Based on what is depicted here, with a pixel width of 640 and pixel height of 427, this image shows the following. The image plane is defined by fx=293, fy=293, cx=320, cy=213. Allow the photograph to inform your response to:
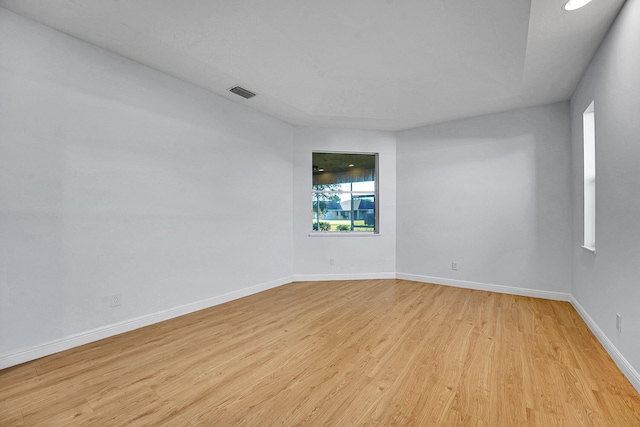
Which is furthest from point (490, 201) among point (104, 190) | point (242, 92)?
point (104, 190)

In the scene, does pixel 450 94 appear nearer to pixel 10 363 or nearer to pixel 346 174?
pixel 346 174

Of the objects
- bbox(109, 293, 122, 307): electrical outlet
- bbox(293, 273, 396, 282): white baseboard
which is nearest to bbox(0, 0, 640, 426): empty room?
bbox(109, 293, 122, 307): electrical outlet

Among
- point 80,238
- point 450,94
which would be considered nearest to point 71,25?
point 80,238

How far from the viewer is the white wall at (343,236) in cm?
496

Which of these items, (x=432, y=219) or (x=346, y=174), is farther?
(x=346, y=174)

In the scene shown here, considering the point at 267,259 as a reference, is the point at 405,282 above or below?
below

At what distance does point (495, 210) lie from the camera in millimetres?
4332

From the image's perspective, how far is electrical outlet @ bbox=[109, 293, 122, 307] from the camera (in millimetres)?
2727

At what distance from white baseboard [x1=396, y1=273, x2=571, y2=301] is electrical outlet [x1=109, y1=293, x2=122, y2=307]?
159 inches

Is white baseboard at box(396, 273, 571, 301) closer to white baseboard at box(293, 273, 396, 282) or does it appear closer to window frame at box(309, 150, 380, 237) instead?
white baseboard at box(293, 273, 396, 282)

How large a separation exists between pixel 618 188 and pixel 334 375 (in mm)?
2483

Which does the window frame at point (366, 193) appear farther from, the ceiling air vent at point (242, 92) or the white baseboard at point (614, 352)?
the white baseboard at point (614, 352)

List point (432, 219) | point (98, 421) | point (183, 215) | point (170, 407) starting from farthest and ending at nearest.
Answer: point (432, 219) → point (183, 215) → point (170, 407) → point (98, 421)

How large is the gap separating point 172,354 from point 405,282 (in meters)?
3.61
